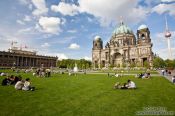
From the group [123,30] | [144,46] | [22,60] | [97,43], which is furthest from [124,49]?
[22,60]

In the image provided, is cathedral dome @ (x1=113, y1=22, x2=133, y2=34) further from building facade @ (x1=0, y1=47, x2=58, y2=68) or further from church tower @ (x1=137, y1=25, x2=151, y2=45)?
building facade @ (x1=0, y1=47, x2=58, y2=68)

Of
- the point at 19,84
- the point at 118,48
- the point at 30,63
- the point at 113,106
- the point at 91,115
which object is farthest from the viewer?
the point at 30,63

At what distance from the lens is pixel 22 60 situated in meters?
142

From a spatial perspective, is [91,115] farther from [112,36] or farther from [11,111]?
[112,36]

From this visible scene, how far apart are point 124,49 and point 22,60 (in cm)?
8662

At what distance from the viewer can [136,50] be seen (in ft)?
406

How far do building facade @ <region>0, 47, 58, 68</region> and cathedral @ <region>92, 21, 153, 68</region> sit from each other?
47401 millimetres

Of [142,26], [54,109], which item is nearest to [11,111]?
[54,109]

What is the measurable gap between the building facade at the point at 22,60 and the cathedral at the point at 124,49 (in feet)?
156

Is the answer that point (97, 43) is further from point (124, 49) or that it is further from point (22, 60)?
point (22, 60)

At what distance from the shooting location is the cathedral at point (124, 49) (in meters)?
119

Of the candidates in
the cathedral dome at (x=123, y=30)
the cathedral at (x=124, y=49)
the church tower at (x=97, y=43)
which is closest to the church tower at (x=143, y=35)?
the cathedral at (x=124, y=49)

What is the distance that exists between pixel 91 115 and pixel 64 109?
192 cm

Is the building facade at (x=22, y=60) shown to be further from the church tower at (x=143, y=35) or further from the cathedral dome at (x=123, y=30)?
the church tower at (x=143, y=35)
